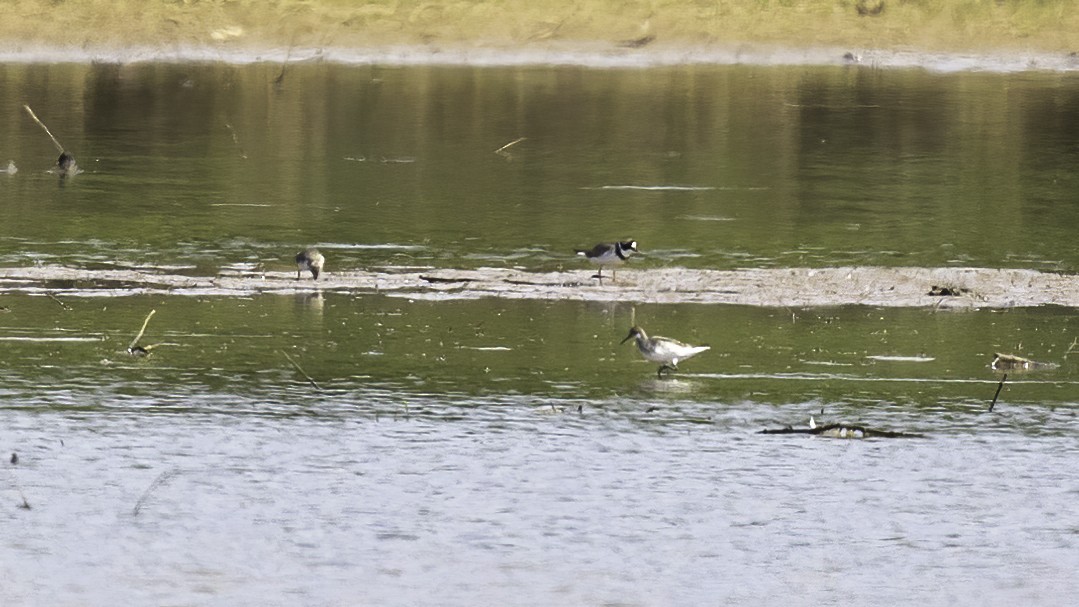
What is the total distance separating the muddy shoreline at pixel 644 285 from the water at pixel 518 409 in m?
0.52

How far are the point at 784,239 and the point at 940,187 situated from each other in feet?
27.0

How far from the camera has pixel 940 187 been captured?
34.5m

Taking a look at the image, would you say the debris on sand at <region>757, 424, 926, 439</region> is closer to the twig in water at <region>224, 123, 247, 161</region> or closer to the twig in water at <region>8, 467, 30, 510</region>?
the twig in water at <region>8, 467, 30, 510</region>

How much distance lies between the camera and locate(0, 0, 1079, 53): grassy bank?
6531 centimetres

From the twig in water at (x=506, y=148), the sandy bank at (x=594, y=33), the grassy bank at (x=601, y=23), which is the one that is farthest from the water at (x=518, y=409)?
the grassy bank at (x=601, y=23)

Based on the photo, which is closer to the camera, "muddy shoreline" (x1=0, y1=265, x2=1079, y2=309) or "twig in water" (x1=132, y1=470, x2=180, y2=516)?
"twig in water" (x1=132, y1=470, x2=180, y2=516)

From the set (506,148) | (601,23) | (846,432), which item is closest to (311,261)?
(846,432)

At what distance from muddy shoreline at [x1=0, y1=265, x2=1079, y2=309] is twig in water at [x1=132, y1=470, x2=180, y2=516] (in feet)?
25.6

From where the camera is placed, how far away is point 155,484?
13.3 metres

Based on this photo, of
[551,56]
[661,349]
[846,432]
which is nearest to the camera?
[846,432]

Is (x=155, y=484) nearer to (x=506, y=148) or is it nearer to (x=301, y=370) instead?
(x=301, y=370)

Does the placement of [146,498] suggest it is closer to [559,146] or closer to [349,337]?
[349,337]

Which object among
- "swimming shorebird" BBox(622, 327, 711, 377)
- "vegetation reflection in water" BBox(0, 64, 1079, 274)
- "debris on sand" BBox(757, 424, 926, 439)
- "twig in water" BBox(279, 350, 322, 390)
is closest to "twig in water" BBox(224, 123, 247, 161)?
"vegetation reflection in water" BBox(0, 64, 1079, 274)

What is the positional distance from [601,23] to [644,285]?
44728mm
